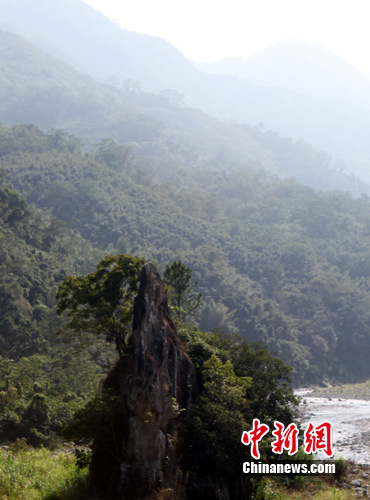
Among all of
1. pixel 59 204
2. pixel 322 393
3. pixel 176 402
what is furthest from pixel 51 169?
pixel 176 402

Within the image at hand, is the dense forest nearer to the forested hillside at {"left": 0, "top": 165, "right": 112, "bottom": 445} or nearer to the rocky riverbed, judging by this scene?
the forested hillside at {"left": 0, "top": 165, "right": 112, "bottom": 445}

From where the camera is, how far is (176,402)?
16.5 meters

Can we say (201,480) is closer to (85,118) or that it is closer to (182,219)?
(182,219)

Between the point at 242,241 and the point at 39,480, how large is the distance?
279 feet

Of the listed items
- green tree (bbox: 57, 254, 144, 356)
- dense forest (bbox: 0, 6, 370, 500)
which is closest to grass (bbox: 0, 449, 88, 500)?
dense forest (bbox: 0, 6, 370, 500)

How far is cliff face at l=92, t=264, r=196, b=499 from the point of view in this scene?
46.9 feet

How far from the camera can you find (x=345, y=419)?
43938 millimetres

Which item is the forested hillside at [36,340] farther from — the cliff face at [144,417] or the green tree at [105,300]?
the cliff face at [144,417]

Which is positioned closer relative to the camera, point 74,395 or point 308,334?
point 74,395

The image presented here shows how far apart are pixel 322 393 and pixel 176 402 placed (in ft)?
158

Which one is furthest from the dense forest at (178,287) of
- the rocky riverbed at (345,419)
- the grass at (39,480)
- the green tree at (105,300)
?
the rocky riverbed at (345,419)

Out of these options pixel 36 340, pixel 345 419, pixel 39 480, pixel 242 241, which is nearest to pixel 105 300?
pixel 39 480

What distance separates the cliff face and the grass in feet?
2.80

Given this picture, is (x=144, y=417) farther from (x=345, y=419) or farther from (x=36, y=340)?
(x=345, y=419)
